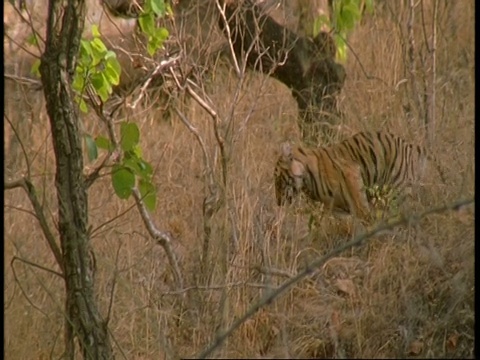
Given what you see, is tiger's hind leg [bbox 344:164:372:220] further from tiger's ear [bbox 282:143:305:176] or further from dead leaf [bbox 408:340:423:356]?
dead leaf [bbox 408:340:423:356]

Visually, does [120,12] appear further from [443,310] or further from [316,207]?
[443,310]

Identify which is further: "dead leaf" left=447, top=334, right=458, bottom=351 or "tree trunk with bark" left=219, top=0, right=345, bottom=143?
"tree trunk with bark" left=219, top=0, right=345, bottom=143

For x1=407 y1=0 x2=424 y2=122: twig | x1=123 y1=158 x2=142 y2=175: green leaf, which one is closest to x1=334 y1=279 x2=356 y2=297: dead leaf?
x1=123 y1=158 x2=142 y2=175: green leaf

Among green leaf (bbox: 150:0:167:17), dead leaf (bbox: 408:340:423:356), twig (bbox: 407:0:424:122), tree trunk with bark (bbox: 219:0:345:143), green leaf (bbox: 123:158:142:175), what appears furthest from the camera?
tree trunk with bark (bbox: 219:0:345:143)

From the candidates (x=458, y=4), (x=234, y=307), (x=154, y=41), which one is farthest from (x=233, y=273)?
(x=458, y=4)

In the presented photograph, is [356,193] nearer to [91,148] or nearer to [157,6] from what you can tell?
[157,6]

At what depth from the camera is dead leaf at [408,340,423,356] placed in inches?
117

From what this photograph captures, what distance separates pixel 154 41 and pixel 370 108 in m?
2.11

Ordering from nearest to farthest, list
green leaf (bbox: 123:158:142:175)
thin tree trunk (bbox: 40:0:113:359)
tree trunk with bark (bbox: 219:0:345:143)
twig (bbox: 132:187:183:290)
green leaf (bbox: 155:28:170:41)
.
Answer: thin tree trunk (bbox: 40:0:113:359), green leaf (bbox: 123:158:142:175), green leaf (bbox: 155:28:170:41), twig (bbox: 132:187:183:290), tree trunk with bark (bbox: 219:0:345:143)

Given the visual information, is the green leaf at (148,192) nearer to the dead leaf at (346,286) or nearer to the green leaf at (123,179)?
the green leaf at (123,179)

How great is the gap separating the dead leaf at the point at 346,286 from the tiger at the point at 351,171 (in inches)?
36.2

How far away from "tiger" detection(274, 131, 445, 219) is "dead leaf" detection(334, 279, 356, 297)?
36.2 inches

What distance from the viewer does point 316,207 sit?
197 inches

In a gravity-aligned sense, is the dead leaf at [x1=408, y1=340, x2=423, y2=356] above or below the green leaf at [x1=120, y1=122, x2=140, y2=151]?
below
